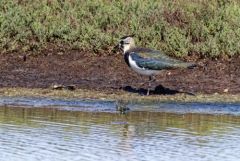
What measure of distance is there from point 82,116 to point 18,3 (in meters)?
5.69

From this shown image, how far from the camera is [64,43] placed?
1466 centimetres

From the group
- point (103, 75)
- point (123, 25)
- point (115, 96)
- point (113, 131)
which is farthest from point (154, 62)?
point (113, 131)

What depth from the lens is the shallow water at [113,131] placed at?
845 cm

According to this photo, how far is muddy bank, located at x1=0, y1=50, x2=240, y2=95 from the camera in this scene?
42.3 ft

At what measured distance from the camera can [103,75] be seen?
13555 mm

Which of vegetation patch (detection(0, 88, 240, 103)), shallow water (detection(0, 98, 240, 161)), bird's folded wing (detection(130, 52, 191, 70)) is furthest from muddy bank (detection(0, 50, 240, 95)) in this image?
shallow water (detection(0, 98, 240, 161))

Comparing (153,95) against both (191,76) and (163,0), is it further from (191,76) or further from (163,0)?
(163,0)

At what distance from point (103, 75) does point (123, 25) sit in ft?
5.78

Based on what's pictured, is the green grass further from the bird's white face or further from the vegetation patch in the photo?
the vegetation patch

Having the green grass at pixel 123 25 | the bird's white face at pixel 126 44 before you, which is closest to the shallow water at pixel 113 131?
the bird's white face at pixel 126 44

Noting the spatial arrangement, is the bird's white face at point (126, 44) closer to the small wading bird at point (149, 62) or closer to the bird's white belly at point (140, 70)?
the small wading bird at point (149, 62)

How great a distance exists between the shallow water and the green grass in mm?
2615

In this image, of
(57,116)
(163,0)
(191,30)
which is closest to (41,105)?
(57,116)

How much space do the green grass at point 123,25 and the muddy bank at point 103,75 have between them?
26 centimetres
